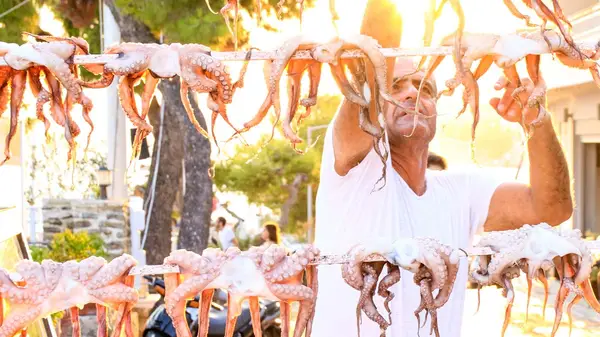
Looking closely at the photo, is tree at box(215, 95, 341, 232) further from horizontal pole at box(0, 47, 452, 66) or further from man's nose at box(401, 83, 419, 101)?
horizontal pole at box(0, 47, 452, 66)

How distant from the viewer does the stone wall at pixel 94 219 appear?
1181 cm

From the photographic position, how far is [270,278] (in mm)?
2311

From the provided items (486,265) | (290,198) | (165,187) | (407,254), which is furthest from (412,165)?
(290,198)

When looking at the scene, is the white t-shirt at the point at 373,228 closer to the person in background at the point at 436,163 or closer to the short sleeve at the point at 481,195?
the short sleeve at the point at 481,195

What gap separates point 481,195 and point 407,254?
1.43 m

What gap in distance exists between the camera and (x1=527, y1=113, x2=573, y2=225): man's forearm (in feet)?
9.52

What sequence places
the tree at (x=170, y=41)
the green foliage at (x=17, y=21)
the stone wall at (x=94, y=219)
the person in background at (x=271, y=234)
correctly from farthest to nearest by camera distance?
1. the person in background at (x=271, y=234)
2. the green foliage at (x=17, y=21)
3. the stone wall at (x=94, y=219)
4. the tree at (x=170, y=41)

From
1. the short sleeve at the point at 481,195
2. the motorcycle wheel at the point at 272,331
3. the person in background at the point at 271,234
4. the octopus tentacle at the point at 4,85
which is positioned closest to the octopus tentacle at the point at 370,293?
the octopus tentacle at the point at 4,85

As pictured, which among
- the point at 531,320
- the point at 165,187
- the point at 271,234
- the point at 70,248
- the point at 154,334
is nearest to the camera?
the point at 154,334

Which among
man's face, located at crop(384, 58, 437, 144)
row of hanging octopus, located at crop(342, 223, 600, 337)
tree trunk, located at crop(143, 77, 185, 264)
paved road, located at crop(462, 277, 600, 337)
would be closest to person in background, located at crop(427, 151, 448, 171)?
man's face, located at crop(384, 58, 437, 144)

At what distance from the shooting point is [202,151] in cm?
1206

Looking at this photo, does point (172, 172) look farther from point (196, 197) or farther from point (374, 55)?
point (374, 55)

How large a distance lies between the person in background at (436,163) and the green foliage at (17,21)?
8053mm

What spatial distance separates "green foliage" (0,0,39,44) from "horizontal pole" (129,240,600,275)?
10.6 m
